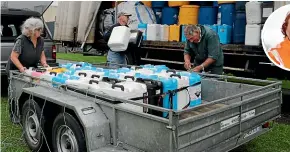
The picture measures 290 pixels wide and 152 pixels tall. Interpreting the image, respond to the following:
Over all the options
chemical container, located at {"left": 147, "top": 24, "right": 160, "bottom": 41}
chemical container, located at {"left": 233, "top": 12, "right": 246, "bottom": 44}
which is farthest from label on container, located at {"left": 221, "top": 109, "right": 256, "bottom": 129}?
chemical container, located at {"left": 147, "top": 24, "right": 160, "bottom": 41}

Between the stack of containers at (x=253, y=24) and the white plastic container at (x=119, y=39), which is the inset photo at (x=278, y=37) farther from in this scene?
the white plastic container at (x=119, y=39)

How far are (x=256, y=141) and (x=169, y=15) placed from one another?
17.0 ft

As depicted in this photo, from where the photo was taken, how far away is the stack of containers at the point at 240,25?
23.5 ft

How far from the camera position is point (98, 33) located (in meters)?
10.9

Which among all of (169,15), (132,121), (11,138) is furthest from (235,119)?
(169,15)

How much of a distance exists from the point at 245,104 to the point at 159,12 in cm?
641

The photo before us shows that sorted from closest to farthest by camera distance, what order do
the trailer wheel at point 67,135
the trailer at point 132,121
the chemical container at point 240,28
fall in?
the trailer at point 132,121
the trailer wheel at point 67,135
the chemical container at point 240,28

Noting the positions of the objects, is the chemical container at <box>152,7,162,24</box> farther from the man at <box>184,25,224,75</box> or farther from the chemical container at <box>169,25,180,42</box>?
the man at <box>184,25,224,75</box>

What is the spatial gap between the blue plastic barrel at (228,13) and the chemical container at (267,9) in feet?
2.99

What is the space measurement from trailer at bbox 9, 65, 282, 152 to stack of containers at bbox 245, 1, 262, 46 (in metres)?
2.84

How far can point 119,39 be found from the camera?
5.76m

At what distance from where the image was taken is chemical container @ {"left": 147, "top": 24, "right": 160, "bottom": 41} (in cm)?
856

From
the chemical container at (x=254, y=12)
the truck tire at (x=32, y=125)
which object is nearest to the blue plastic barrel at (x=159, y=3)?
the chemical container at (x=254, y=12)

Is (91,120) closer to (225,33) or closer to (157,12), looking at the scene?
(225,33)
